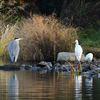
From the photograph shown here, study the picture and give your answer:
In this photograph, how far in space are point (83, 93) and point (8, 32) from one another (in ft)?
36.3

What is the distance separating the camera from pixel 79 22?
22.1 metres

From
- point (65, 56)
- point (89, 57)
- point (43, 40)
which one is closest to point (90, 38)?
point (43, 40)

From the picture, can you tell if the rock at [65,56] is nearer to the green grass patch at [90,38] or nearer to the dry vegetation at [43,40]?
the dry vegetation at [43,40]

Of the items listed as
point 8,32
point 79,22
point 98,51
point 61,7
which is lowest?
point 98,51

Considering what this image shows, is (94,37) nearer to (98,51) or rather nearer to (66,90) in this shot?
(98,51)

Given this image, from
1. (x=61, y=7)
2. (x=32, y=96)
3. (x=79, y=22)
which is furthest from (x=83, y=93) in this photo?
(x=61, y=7)

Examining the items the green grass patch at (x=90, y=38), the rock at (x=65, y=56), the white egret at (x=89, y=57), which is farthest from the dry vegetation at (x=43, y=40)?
the green grass patch at (x=90, y=38)

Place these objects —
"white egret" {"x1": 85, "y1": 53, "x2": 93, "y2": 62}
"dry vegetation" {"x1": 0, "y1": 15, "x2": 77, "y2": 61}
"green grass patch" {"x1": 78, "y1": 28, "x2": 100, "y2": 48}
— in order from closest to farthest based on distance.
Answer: "white egret" {"x1": 85, "y1": 53, "x2": 93, "y2": 62}, "dry vegetation" {"x1": 0, "y1": 15, "x2": 77, "y2": 61}, "green grass patch" {"x1": 78, "y1": 28, "x2": 100, "y2": 48}

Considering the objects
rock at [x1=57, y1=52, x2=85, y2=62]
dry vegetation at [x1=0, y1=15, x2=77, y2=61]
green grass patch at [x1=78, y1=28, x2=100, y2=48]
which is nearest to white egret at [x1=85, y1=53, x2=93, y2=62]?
rock at [x1=57, y1=52, x2=85, y2=62]

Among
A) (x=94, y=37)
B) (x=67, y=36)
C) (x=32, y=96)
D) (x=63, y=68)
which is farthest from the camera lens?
(x=94, y=37)

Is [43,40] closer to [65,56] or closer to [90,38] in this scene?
[65,56]

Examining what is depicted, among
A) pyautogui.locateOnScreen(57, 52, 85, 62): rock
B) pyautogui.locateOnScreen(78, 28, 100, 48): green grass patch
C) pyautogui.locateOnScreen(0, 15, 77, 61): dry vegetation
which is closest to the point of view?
pyautogui.locateOnScreen(57, 52, 85, 62): rock

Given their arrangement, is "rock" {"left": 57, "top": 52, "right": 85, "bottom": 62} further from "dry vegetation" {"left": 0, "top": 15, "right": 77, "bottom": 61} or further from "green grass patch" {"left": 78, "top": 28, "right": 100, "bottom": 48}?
"green grass patch" {"left": 78, "top": 28, "right": 100, "bottom": 48}

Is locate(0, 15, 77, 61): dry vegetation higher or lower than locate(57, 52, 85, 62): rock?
higher
